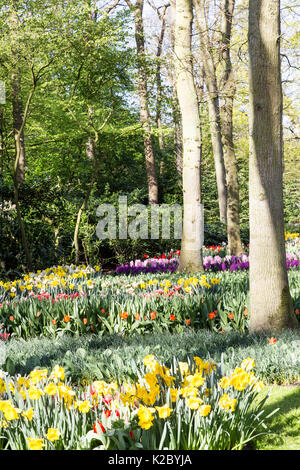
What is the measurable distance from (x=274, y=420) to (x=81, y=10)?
736cm

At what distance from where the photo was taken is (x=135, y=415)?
88.0 inches

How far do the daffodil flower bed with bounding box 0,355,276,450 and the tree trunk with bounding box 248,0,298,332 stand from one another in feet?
6.11

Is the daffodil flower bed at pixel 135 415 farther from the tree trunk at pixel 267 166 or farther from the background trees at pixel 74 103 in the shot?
the background trees at pixel 74 103

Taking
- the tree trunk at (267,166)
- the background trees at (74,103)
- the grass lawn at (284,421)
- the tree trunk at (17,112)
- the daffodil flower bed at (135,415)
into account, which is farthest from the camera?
the tree trunk at (17,112)

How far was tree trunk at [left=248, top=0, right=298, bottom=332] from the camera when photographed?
4.14 meters

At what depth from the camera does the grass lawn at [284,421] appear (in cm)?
248

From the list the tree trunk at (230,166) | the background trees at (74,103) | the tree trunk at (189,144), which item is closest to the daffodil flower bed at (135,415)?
the background trees at (74,103)

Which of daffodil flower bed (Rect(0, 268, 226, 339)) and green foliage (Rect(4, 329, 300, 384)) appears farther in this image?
daffodil flower bed (Rect(0, 268, 226, 339))

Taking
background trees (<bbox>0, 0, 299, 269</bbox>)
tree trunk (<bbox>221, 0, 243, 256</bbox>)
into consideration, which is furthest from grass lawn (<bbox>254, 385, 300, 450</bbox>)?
tree trunk (<bbox>221, 0, 243, 256</bbox>)

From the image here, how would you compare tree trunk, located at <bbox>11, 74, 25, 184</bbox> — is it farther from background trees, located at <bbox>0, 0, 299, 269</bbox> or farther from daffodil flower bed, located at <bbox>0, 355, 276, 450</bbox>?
daffodil flower bed, located at <bbox>0, 355, 276, 450</bbox>

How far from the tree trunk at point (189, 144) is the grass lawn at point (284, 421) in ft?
15.5

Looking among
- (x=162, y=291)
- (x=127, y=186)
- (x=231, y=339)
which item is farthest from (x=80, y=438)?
(x=127, y=186)

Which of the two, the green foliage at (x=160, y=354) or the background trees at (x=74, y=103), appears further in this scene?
the background trees at (x=74, y=103)

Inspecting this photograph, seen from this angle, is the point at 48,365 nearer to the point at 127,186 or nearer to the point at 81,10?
the point at 81,10
